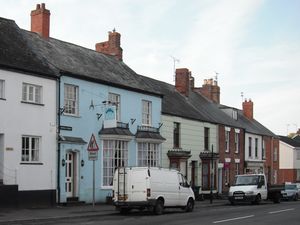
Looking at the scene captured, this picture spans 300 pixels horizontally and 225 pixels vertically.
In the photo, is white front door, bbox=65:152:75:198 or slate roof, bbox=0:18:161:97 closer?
slate roof, bbox=0:18:161:97

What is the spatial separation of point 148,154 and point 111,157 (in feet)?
11.8

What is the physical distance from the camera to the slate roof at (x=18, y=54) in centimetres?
2530

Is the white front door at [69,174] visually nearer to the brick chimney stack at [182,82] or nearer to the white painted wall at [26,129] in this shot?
the white painted wall at [26,129]

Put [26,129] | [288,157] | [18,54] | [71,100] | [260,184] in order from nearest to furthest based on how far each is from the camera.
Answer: [26,129] < [18,54] < [71,100] < [260,184] < [288,157]

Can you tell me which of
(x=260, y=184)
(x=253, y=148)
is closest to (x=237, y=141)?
(x=253, y=148)

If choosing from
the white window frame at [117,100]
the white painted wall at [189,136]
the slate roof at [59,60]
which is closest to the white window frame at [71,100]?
the slate roof at [59,60]

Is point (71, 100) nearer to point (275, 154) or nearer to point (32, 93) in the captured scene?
point (32, 93)

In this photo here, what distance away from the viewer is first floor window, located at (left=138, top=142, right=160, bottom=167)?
33375 millimetres

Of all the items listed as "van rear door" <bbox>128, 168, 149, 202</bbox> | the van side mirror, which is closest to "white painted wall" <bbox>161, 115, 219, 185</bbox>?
the van side mirror

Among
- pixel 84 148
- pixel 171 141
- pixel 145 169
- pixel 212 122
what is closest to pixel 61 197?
pixel 84 148

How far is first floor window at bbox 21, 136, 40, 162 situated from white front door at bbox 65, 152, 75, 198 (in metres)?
2.20

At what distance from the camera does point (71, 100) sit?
93.6 feet

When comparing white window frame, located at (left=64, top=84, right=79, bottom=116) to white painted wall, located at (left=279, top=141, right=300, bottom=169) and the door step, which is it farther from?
white painted wall, located at (left=279, top=141, right=300, bottom=169)

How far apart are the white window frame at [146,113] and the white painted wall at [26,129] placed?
838cm
